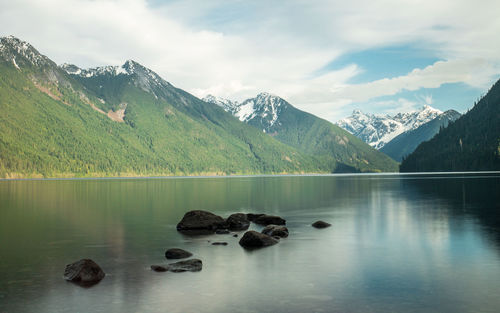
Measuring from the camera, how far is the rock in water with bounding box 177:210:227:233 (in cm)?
4922

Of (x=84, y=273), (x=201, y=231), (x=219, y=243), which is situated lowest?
(x=201, y=231)

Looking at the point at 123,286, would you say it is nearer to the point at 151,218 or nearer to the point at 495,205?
the point at 151,218

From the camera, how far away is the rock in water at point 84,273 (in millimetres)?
25797

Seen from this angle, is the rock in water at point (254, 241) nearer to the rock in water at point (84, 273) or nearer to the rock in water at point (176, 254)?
the rock in water at point (176, 254)

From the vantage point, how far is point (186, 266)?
29.0 m

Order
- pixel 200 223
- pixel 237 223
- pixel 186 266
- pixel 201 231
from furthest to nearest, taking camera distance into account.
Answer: pixel 237 223, pixel 200 223, pixel 201 231, pixel 186 266

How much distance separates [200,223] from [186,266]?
20.8 meters

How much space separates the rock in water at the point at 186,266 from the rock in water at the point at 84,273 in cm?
464

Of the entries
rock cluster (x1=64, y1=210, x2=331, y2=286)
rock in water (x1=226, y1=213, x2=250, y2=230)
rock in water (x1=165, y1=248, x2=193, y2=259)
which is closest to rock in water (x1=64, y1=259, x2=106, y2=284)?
rock cluster (x1=64, y1=210, x2=331, y2=286)

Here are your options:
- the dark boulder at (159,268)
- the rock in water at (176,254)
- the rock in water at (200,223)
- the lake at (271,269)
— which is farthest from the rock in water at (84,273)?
the rock in water at (200,223)

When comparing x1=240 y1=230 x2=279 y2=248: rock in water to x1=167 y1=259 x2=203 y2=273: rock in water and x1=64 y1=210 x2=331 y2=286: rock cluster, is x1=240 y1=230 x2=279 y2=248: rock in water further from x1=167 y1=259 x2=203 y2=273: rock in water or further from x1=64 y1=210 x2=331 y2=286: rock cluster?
x1=167 y1=259 x2=203 y2=273: rock in water

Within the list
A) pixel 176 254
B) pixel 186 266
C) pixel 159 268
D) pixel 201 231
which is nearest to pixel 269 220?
pixel 201 231

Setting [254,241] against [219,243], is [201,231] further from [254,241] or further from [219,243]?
[254,241]

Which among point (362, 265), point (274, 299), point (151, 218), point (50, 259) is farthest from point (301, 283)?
point (151, 218)
